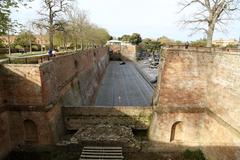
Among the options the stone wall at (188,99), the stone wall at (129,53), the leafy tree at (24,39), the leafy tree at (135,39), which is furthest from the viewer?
the leafy tree at (135,39)

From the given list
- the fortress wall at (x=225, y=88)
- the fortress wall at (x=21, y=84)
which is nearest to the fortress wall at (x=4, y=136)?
the fortress wall at (x=21, y=84)

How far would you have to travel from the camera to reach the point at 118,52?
60969mm

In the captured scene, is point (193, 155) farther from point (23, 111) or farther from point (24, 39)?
point (24, 39)

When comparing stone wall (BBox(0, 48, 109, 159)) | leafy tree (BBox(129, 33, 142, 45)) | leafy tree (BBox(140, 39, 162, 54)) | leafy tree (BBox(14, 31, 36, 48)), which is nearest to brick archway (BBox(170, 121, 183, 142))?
stone wall (BBox(0, 48, 109, 159))

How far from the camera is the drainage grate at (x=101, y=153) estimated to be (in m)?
11.1

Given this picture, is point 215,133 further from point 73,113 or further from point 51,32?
point 51,32

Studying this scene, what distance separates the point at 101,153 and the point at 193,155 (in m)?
5.01

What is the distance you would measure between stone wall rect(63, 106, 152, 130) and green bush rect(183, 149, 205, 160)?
8.55ft

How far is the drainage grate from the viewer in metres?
11.1

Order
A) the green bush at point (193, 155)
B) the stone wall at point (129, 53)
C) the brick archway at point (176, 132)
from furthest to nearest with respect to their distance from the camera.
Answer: the stone wall at point (129, 53) → the brick archway at point (176, 132) → the green bush at point (193, 155)

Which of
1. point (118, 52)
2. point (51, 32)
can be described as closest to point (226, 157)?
point (51, 32)

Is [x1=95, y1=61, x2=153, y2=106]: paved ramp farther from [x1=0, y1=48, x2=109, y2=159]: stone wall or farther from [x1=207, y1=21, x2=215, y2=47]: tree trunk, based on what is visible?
[x1=0, y1=48, x2=109, y2=159]: stone wall

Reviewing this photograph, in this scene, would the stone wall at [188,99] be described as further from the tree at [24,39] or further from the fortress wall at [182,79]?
the tree at [24,39]

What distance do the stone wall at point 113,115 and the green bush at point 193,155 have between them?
8.55 ft
